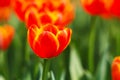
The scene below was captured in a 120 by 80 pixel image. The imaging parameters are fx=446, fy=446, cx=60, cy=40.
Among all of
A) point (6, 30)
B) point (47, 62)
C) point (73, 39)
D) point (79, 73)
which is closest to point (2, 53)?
point (6, 30)

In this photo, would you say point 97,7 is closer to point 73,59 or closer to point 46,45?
point 73,59

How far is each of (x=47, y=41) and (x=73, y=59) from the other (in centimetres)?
44

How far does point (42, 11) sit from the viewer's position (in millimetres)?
1670

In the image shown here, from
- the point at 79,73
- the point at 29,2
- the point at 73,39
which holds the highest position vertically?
the point at 29,2

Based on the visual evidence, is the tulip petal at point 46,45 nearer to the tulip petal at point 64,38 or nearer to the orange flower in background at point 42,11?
the tulip petal at point 64,38

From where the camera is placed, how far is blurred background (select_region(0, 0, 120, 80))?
1.61 m

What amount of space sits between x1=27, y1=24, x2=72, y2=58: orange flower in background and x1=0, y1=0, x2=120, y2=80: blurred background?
0.44ft

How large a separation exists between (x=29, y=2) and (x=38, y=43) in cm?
45

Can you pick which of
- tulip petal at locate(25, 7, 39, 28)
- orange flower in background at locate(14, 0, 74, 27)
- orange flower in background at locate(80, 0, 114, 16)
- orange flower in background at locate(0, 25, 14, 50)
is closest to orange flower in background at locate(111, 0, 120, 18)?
orange flower in background at locate(80, 0, 114, 16)

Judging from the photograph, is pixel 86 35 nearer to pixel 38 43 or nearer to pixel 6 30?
pixel 6 30

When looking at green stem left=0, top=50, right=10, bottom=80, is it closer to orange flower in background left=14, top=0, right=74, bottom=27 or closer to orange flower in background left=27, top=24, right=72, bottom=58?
orange flower in background left=14, top=0, right=74, bottom=27

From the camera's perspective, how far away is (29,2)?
1701mm

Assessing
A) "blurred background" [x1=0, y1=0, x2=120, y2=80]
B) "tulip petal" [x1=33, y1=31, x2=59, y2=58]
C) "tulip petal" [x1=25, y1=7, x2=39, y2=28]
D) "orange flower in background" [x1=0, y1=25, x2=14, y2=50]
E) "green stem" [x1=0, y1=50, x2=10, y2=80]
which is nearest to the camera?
"tulip petal" [x1=33, y1=31, x2=59, y2=58]

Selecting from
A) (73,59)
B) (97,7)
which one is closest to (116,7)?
(97,7)
